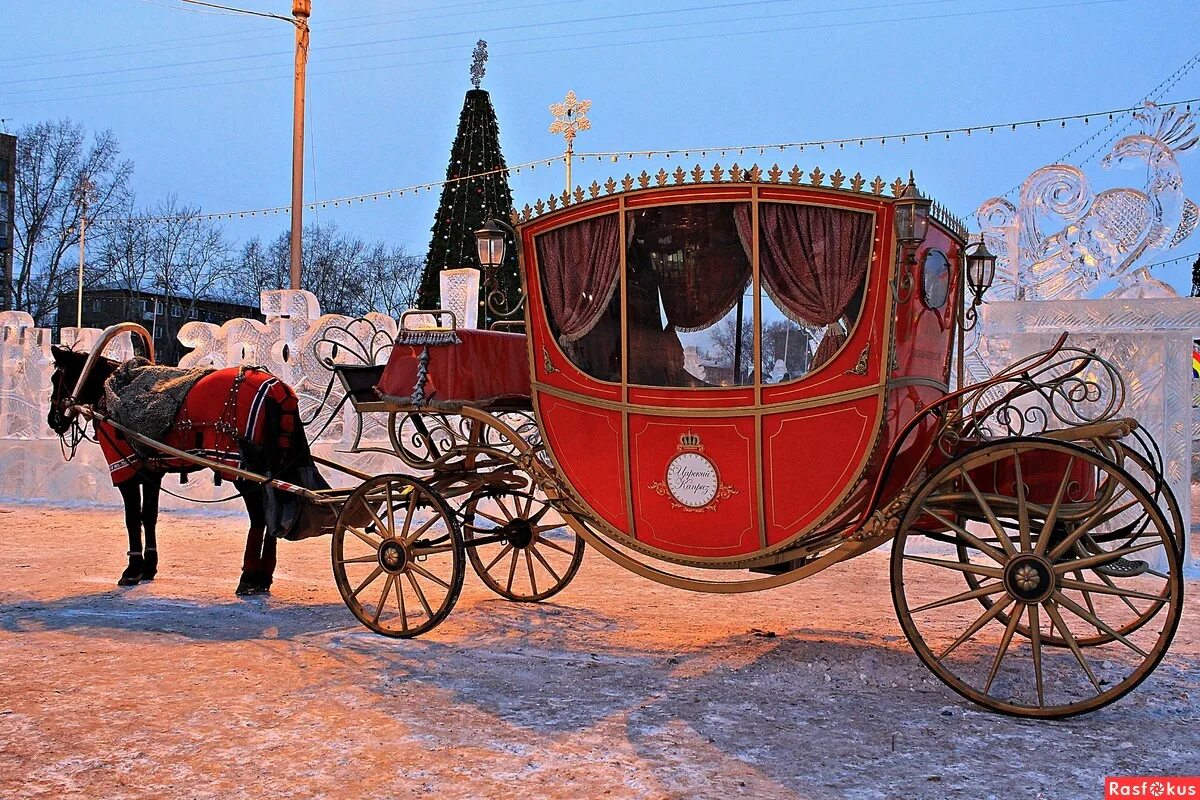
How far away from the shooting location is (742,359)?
4680mm

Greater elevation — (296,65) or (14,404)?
(296,65)

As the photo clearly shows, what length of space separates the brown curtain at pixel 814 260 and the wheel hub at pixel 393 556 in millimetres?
2319

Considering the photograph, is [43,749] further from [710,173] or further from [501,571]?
[501,571]

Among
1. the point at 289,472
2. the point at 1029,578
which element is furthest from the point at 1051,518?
the point at 289,472

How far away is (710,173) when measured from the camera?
4684 millimetres

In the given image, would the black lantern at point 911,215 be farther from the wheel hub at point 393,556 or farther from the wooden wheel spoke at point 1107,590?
the wheel hub at point 393,556

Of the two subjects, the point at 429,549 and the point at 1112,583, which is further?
the point at 429,549

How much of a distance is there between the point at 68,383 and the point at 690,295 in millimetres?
5024

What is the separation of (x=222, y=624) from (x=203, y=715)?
1.90m

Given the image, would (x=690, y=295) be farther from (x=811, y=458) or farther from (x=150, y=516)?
(x=150, y=516)

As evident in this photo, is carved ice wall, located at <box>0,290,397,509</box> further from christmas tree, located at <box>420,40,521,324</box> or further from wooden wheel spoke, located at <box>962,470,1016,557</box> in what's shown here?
christmas tree, located at <box>420,40,521,324</box>

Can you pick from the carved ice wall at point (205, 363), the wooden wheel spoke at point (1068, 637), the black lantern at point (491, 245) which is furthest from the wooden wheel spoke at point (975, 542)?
the carved ice wall at point (205, 363)

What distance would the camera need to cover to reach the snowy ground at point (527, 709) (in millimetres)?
3412

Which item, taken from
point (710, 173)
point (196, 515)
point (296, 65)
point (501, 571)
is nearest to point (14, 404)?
point (196, 515)
